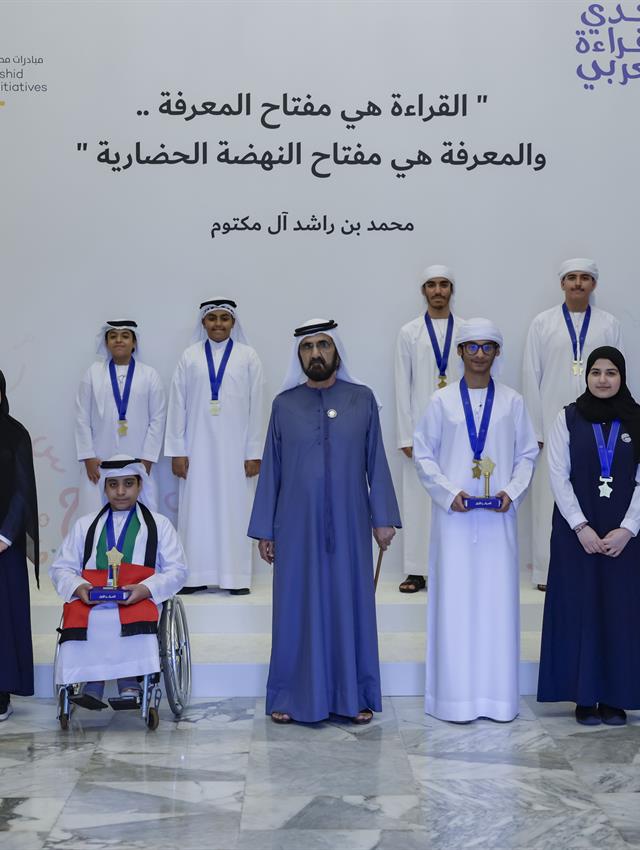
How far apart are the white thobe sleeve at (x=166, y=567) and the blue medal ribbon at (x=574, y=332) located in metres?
2.81

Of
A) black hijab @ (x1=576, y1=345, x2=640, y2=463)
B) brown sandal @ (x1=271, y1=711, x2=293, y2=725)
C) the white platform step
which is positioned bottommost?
brown sandal @ (x1=271, y1=711, x2=293, y2=725)

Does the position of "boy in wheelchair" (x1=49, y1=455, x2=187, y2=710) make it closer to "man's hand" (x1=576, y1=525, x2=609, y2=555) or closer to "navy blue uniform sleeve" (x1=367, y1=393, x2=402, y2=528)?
"navy blue uniform sleeve" (x1=367, y1=393, x2=402, y2=528)

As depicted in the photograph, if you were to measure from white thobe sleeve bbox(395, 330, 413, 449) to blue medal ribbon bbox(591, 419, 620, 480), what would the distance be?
1.94 m

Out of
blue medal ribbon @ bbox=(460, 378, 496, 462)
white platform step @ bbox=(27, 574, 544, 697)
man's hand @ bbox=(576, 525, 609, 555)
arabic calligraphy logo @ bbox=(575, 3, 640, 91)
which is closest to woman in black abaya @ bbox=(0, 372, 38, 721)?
white platform step @ bbox=(27, 574, 544, 697)

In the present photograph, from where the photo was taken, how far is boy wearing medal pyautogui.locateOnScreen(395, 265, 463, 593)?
685 cm

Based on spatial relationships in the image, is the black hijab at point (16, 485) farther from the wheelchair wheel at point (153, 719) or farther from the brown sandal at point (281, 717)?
the brown sandal at point (281, 717)

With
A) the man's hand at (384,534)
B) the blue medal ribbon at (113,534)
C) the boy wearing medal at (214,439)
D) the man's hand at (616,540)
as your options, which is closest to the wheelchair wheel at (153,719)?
the blue medal ribbon at (113,534)

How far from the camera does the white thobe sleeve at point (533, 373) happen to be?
684 cm

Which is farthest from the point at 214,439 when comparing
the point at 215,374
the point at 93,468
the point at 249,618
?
the point at 249,618

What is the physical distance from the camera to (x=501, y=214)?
7426 mm

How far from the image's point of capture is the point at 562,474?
505cm


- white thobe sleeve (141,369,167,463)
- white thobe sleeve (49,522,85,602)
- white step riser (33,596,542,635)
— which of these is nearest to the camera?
white thobe sleeve (49,522,85,602)

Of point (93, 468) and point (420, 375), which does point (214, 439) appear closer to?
point (93, 468)

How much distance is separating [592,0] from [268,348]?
3031 mm
